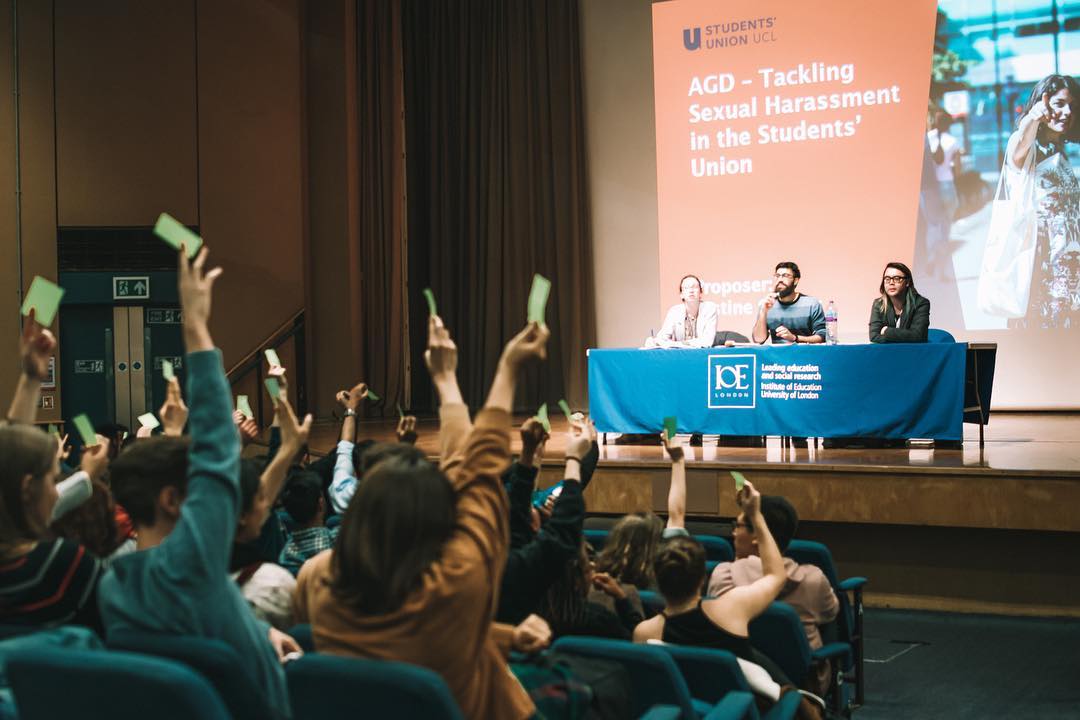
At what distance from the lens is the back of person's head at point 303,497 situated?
2686 mm

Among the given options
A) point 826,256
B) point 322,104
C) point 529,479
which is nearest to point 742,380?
point 826,256

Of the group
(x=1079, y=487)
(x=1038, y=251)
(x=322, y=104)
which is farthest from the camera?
(x=322, y=104)

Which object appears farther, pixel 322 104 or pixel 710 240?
pixel 322 104

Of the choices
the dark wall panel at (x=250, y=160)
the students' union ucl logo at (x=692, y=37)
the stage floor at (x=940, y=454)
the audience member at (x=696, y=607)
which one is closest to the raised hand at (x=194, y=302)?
the audience member at (x=696, y=607)

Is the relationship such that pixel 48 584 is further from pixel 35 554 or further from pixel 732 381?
pixel 732 381

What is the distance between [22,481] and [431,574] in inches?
29.7

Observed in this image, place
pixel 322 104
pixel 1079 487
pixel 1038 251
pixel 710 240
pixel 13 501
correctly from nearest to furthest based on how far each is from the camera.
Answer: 1. pixel 13 501
2. pixel 1079 487
3. pixel 1038 251
4. pixel 710 240
5. pixel 322 104

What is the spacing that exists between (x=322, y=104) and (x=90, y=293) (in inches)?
106

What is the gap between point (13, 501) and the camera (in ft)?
5.46

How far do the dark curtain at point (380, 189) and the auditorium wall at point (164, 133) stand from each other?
810 mm

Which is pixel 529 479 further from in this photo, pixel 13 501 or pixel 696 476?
pixel 696 476

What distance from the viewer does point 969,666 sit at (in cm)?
400

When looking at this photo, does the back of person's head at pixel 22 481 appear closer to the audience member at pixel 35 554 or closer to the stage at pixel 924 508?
the audience member at pixel 35 554

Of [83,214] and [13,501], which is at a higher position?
[83,214]
